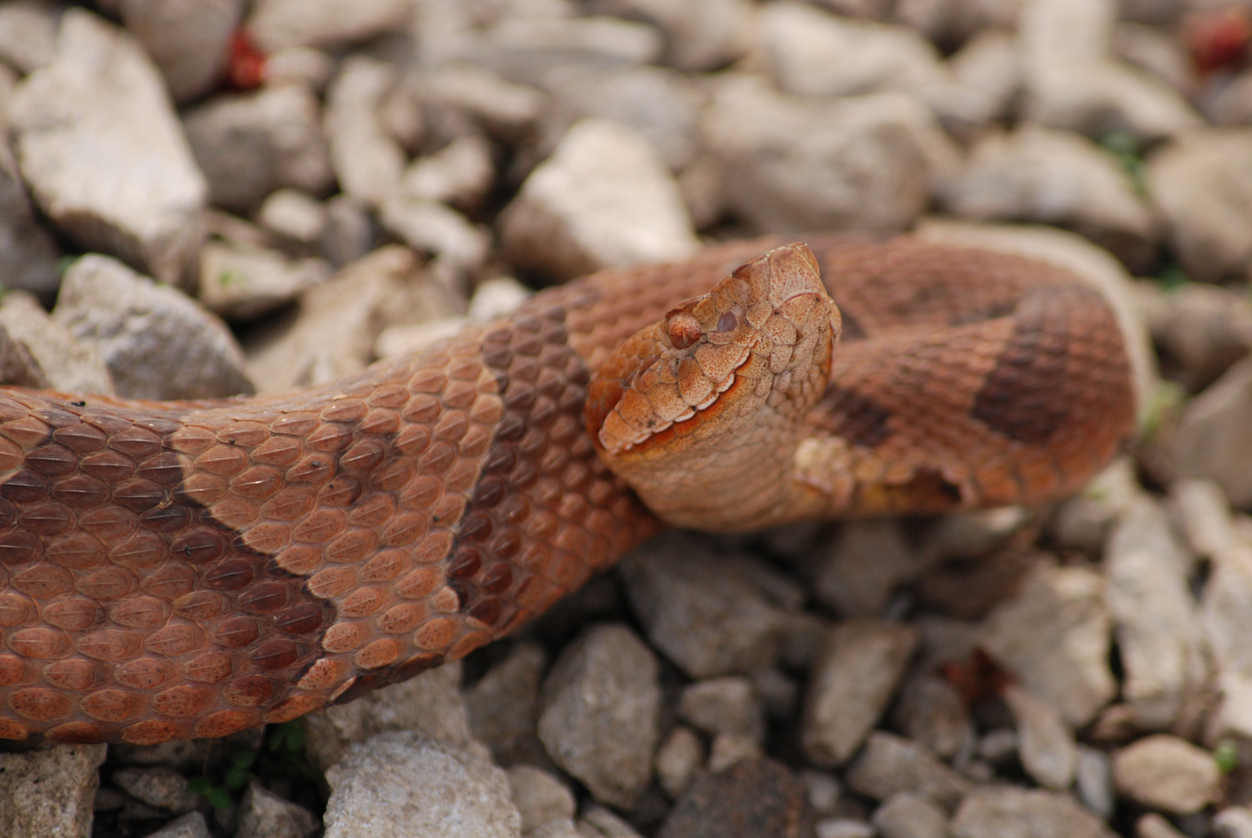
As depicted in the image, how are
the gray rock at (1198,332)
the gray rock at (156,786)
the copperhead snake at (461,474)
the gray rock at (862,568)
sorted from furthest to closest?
the gray rock at (1198,332) → the gray rock at (862,568) → the gray rock at (156,786) → the copperhead snake at (461,474)

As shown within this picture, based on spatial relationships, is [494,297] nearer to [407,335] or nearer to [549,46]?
[407,335]

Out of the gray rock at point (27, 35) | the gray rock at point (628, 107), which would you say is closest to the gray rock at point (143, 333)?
the gray rock at point (27, 35)

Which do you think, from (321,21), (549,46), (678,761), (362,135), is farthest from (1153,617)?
(321,21)

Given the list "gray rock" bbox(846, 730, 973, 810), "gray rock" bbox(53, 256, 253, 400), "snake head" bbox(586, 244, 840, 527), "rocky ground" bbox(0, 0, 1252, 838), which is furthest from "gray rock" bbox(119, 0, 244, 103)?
"gray rock" bbox(846, 730, 973, 810)

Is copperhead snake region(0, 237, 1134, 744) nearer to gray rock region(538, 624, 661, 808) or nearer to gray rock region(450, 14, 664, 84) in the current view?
gray rock region(538, 624, 661, 808)

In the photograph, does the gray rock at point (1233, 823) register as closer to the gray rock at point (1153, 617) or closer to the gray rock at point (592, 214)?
the gray rock at point (1153, 617)

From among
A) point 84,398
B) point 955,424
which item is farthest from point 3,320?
point 955,424

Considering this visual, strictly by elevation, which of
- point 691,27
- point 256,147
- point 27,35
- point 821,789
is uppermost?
point 27,35
